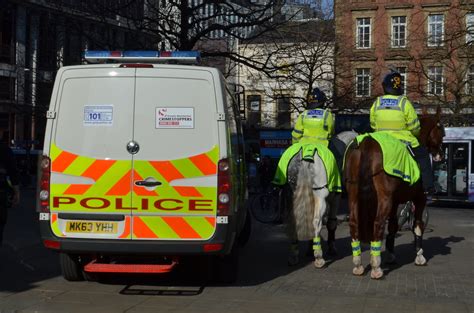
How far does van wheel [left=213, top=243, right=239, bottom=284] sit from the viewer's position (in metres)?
7.57

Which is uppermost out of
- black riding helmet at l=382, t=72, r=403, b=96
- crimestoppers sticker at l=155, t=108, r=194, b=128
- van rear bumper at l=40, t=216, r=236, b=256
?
black riding helmet at l=382, t=72, r=403, b=96

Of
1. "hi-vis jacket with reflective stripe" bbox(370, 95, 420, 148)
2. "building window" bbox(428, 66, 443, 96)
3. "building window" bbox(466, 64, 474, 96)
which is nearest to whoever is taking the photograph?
"hi-vis jacket with reflective stripe" bbox(370, 95, 420, 148)

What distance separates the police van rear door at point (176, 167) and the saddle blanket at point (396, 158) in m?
2.30

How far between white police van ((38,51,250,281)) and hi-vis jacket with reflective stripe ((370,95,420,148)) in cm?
254

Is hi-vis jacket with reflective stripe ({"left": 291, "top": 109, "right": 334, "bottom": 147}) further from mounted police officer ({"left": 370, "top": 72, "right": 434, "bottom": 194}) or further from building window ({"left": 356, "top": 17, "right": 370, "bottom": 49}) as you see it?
building window ({"left": 356, "top": 17, "right": 370, "bottom": 49})

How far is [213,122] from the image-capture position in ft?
22.4

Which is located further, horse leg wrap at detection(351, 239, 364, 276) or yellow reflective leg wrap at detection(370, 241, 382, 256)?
horse leg wrap at detection(351, 239, 364, 276)

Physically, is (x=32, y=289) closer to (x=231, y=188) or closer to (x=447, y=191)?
(x=231, y=188)

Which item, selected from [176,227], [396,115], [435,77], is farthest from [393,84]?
[435,77]

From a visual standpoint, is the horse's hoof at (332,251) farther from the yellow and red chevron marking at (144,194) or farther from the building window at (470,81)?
the building window at (470,81)

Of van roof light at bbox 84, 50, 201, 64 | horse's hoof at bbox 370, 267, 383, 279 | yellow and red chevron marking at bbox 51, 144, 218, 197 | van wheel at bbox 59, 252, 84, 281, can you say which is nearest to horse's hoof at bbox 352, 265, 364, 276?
horse's hoof at bbox 370, 267, 383, 279

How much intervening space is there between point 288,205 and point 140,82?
3195 mm

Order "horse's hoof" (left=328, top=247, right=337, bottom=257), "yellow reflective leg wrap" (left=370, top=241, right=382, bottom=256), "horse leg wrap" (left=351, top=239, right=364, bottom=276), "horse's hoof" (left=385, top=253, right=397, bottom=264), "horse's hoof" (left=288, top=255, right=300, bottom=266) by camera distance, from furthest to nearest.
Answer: "horse's hoof" (left=328, top=247, right=337, bottom=257) → "horse's hoof" (left=385, top=253, right=397, bottom=264) → "horse's hoof" (left=288, top=255, right=300, bottom=266) → "horse leg wrap" (left=351, top=239, right=364, bottom=276) → "yellow reflective leg wrap" (left=370, top=241, right=382, bottom=256)

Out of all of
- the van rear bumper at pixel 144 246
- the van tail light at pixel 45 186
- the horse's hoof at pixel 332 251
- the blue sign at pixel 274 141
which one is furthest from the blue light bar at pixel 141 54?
the blue sign at pixel 274 141
